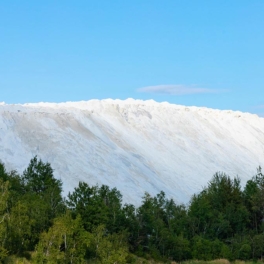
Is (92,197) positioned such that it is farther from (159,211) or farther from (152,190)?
(152,190)

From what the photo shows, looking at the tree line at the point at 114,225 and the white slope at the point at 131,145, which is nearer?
the tree line at the point at 114,225

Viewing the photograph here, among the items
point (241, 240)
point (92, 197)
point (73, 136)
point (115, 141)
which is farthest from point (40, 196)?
point (115, 141)

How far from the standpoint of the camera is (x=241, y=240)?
46.7 metres

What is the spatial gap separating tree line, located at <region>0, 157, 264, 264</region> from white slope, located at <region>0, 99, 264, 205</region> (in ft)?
75.4

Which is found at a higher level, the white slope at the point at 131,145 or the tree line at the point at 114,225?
the white slope at the point at 131,145

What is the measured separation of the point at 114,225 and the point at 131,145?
180 feet

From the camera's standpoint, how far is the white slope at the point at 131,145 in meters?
76.4

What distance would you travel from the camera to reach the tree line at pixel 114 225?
31.2m

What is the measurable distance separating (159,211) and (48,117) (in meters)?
45.9

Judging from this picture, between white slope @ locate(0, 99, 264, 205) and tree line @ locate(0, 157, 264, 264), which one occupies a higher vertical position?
white slope @ locate(0, 99, 264, 205)

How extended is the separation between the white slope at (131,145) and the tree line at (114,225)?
2297 cm

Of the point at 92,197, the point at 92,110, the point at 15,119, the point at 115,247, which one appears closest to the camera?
the point at 115,247

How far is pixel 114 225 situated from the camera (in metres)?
39.8

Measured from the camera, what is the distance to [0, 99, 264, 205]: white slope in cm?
7644
